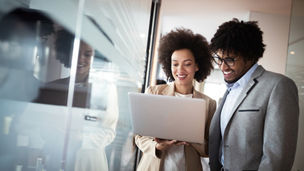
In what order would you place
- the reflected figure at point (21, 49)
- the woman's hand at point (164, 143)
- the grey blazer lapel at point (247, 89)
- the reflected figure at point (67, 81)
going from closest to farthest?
the reflected figure at point (21, 49)
the reflected figure at point (67, 81)
the grey blazer lapel at point (247, 89)
the woman's hand at point (164, 143)

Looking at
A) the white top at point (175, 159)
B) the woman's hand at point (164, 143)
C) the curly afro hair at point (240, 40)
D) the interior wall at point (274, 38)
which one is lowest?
the white top at point (175, 159)

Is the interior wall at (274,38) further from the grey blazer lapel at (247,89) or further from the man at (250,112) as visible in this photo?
the grey blazer lapel at (247,89)

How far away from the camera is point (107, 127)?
1.42 meters

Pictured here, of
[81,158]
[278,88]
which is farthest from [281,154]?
[81,158]

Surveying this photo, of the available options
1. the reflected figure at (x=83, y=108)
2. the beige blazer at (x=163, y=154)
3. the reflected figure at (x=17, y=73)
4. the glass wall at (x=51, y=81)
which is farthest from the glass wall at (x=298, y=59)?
the reflected figure at (x=17, y=73)

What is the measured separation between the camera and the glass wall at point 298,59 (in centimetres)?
223

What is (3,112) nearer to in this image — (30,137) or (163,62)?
(30,137)

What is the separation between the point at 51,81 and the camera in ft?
2.17

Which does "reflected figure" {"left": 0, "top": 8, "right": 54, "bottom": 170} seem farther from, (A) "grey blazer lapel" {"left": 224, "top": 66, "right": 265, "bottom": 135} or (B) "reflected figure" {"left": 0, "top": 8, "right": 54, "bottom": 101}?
(A) "grey blazer lapel" {"left": 224, "top": 66, "right": 265, "bottom": 135}

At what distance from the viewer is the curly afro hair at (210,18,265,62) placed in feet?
4.49

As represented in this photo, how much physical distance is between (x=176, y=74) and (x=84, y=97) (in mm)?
946

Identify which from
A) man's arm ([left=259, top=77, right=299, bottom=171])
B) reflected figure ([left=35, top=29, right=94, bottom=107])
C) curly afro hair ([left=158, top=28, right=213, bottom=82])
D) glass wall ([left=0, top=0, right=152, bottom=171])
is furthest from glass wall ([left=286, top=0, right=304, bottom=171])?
reflected figure ([left=35, top=29, right=94, bottom=107])

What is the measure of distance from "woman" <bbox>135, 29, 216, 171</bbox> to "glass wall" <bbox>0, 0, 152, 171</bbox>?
544mm

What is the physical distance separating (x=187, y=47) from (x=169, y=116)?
30.4 inches
